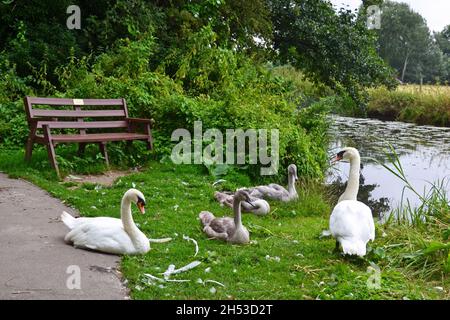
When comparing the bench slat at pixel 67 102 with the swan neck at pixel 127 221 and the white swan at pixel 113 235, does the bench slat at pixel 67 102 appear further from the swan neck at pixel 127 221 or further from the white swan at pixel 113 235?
the swan neck at pixel 127 221

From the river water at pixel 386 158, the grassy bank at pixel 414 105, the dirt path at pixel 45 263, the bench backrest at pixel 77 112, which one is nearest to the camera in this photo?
the dirt path at pixel 45 263

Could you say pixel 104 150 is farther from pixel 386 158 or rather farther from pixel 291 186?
pixel 386 158

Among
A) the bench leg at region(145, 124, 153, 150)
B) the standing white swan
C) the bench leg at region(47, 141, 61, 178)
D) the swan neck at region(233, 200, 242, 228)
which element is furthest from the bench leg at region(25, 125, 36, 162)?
the standing white swan

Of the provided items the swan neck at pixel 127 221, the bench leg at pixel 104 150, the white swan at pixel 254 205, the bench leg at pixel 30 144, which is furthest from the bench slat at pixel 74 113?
the swan neck at pixel 127 221

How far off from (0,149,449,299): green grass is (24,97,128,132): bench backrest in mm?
878

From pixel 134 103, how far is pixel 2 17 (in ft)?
17.2

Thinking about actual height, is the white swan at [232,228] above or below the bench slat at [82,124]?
below

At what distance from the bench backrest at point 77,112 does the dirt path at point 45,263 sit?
9.43ft

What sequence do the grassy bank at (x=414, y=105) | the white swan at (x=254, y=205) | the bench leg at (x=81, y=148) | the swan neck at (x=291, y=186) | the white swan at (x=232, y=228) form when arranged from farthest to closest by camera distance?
the grassy bank at (x=414, y=105)
the bench leg at (x=81, y=148)
the swan neck at (x=291, y=186)
the white swan at (x=254, y=205)
the white swan at (x=232, y=228)

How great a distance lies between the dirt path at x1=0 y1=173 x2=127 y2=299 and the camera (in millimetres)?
4664

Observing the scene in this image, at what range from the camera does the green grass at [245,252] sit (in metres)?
5.12

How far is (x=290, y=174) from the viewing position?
30.8ft

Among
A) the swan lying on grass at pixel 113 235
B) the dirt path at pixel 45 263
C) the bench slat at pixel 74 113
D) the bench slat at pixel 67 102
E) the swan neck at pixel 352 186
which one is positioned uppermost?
the bench slat at pixel 67 102
